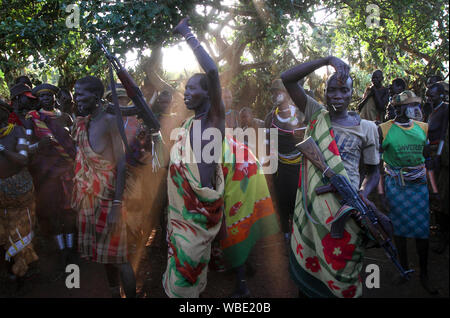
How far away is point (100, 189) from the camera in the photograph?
281 cm

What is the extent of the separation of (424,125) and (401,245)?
4.32 feet

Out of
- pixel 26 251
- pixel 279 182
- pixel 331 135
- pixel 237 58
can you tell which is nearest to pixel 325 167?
pixel 331 135

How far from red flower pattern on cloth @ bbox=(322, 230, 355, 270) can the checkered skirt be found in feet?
5.01

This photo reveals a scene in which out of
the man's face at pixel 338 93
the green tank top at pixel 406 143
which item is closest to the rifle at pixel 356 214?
the man's face at pixel 338 93

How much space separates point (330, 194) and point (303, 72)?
942mm

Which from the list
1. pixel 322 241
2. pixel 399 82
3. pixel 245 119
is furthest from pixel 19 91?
pixel 399 82

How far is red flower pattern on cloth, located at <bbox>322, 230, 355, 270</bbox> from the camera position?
2.30 meters

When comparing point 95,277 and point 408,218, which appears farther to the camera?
point 95,277

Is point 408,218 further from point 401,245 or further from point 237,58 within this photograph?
point 237,58

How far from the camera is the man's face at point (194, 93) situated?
2619 mm

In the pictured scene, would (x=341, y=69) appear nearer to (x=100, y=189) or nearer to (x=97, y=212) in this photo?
(x=100, y=189)

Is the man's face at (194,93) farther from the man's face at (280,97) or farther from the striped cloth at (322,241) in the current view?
the man's face at (280,97)

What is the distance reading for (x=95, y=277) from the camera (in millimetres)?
3959

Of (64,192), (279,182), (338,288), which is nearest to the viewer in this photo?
(338,288)
